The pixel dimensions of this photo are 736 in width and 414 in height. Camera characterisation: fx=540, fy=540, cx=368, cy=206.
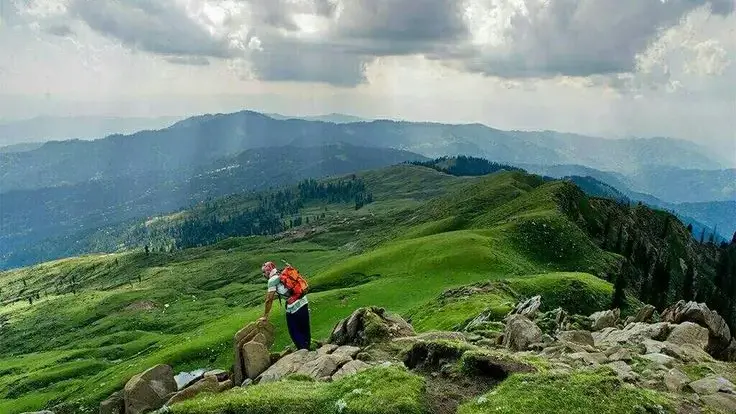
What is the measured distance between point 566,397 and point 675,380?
8883 millimetres

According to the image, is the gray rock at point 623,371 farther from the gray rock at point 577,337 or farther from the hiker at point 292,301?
the hiker at point 292,301

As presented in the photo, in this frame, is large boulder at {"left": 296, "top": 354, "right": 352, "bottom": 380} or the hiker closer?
large boulder at {"left": 296, "top": 354, "right": 352, "bottom": 380}

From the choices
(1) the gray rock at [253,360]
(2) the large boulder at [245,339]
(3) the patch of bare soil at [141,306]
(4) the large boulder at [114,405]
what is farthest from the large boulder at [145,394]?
(3) the patch of bare soil at [141,306]

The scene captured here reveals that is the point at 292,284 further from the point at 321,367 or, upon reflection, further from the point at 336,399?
the point at 336,399

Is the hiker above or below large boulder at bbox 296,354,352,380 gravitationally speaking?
above

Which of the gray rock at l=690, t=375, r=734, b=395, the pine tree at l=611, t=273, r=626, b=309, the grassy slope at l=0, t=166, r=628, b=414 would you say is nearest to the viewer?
the gray rock at l=690, t=375, r=734, b=395

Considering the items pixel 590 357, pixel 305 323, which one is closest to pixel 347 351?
pixel 305 323

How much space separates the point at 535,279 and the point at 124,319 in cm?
13356

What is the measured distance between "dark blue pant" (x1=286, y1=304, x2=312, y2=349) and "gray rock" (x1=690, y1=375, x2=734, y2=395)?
70.0 ft

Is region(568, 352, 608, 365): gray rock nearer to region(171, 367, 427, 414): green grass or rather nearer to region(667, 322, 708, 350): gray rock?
region(667, 322, 708, 350): gray rock

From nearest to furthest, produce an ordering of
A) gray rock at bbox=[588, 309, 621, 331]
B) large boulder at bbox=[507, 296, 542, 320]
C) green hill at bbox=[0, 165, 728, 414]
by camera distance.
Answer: gray rock at bbox=[588, 309, 621, 331]
large boulder at bbox=[507, 296, 542, 320]
green hill at bbox=[0, 165, 728, 414]

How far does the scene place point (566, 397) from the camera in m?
21.1

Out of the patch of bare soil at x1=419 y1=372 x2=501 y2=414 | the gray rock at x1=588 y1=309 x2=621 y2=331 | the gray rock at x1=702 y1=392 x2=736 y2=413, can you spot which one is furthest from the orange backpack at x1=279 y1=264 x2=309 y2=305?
the gray rock at x1=588 y1=309 x2=621 y2=331

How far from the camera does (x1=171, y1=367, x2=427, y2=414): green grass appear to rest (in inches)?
837
